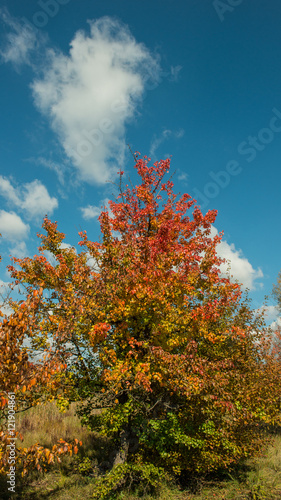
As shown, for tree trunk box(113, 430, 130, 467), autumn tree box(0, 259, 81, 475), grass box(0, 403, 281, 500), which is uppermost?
autumn tree box(0, 259, 81, 475)

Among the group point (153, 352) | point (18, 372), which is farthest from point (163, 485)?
point (18, 372)

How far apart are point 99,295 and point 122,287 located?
2.96 feet

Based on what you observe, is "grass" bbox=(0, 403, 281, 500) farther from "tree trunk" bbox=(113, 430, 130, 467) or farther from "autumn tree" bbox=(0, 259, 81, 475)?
"autumn tree" bbox=(0, 259, 81, 475)

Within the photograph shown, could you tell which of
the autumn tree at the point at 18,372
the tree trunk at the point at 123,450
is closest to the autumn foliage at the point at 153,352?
the tree trunk at the point at 123,450

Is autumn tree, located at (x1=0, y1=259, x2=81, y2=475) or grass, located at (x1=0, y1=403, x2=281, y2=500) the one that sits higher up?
autumn tree, located at (x1=0, y1=259, x2=81, y2=475)

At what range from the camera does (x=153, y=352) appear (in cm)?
931

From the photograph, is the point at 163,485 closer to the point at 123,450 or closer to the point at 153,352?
the point at 123,450

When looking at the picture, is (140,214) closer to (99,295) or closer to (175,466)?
(99,295)

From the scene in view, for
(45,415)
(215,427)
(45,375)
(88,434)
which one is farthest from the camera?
(45,415)

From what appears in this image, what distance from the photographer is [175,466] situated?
1098 cm

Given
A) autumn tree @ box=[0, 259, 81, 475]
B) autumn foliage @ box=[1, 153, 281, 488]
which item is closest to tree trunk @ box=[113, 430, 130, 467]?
autumn foliage @ box=[1, 153, 281, 488]

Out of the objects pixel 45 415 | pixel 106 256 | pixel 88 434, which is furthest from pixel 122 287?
pixel 45 415

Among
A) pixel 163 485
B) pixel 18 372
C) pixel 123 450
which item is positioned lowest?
pixel 163 485

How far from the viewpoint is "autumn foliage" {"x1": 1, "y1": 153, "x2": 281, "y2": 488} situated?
9.22m
